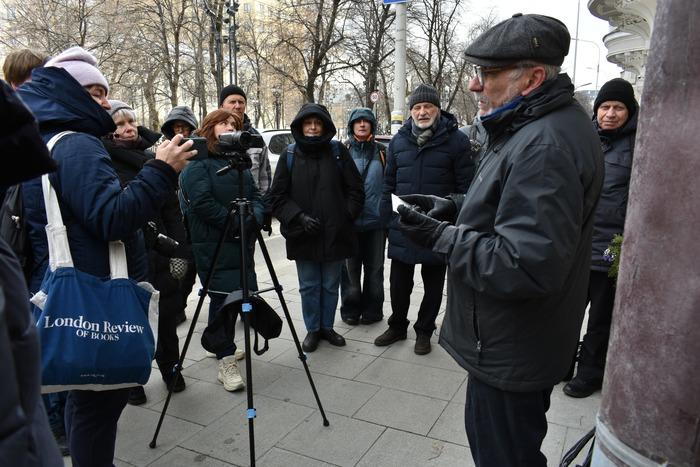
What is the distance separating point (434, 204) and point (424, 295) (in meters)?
2.09

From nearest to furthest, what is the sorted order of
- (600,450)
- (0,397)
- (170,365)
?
1. (0,397)
2. (600,450)
3. (170,365)

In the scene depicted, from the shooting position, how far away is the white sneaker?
140 inches

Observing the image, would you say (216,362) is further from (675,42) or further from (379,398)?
(675,42)

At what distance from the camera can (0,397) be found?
85 cm

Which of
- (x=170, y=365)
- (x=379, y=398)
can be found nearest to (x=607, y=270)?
(x=379, y=398)

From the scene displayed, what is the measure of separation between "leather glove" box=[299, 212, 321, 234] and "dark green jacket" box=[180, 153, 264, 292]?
394mm

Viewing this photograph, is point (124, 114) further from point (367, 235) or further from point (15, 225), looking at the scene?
point (367, 235)

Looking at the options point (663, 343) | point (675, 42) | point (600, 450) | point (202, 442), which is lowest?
point (202, 442)

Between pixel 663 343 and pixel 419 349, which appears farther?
pixel 419 349

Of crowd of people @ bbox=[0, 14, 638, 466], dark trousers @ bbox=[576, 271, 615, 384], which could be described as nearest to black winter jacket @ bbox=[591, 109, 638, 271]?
dark trousers @ bbox=[576, 271, 615, 384]

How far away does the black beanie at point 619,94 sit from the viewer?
3.33 m

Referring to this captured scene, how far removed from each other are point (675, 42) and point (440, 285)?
3.15 metres

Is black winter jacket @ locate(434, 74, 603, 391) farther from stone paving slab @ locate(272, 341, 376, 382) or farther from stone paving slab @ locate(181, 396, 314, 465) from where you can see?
stone paving slab @ locate(272, 341, 376, 382)

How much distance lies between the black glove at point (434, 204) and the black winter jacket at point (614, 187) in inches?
52.7
